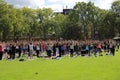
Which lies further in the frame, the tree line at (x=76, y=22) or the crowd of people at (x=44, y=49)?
the tree line at (x=76, y=22)

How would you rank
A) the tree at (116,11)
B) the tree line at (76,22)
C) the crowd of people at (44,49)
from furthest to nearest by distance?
1. the tree at (116,11)
2. the tree line at (76,22)
3. the crowd of people at (44,49)

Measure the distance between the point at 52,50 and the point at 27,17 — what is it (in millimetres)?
97101

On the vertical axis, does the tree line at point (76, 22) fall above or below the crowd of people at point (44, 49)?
above

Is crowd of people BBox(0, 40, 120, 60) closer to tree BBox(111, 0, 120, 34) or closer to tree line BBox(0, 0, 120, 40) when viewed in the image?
tree line BBox(0, 0, 120, 40)

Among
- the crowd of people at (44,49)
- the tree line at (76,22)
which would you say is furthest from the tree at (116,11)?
the crowd of people at (44,49)

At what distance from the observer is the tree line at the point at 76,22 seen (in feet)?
426

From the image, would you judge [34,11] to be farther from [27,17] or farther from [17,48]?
[17,48]

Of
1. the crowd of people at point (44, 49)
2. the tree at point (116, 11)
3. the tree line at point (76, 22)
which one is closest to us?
the crowd of people at point (44, 49)

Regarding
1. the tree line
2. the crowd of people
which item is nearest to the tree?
the tree line

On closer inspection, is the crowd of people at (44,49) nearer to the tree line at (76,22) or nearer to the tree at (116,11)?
the tree line at (76,22)

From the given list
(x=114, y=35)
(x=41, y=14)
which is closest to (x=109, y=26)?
(x=114, y=35)

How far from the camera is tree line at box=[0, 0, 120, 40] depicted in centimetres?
12975

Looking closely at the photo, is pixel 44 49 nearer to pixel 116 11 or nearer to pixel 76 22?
pixel 76 22

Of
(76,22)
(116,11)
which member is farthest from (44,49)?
(116,11)
